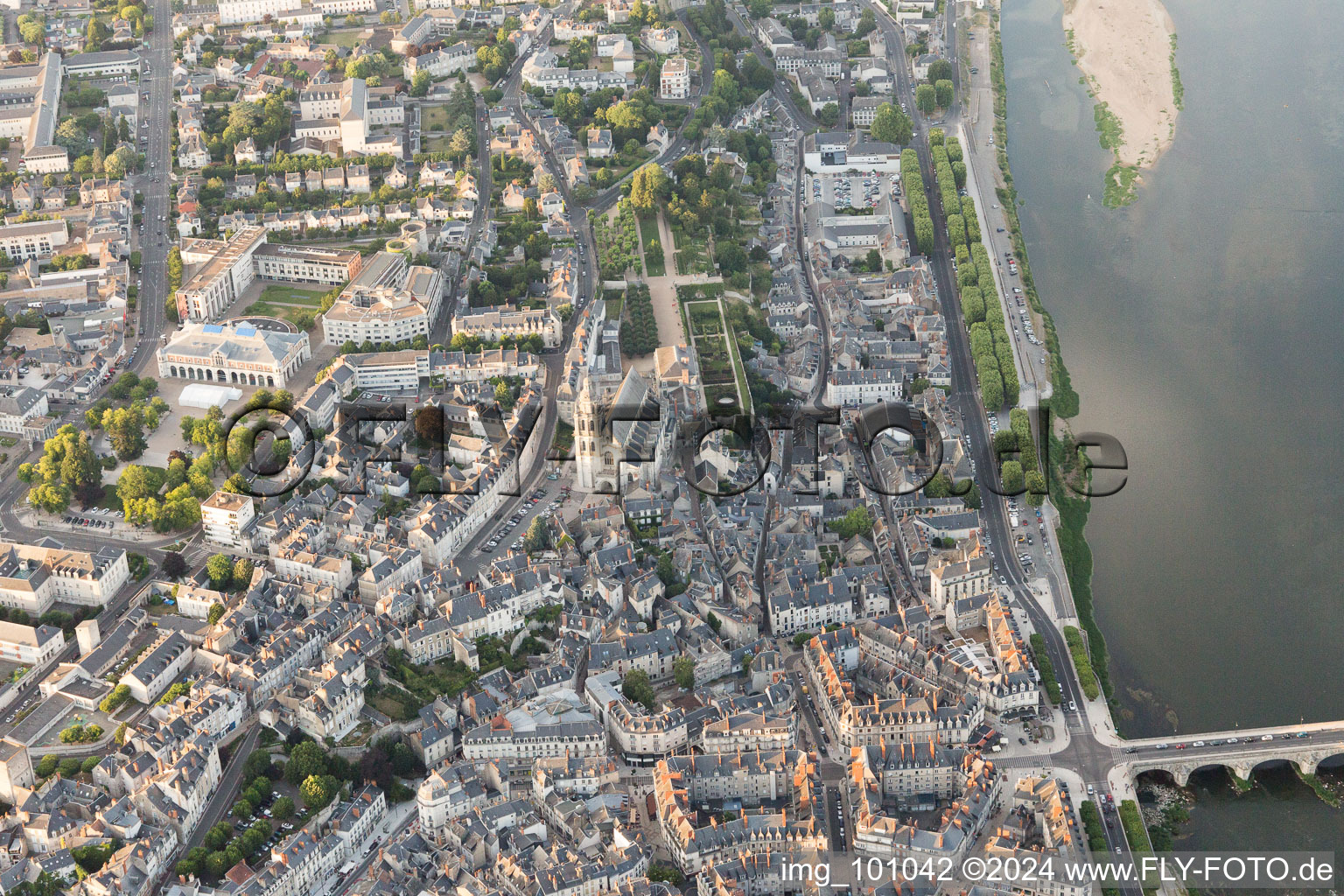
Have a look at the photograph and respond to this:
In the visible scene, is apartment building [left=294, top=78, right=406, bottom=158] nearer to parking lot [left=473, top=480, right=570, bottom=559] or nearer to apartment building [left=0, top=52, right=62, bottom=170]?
apartment building [left=0, top=52, right=62, bottom=170]

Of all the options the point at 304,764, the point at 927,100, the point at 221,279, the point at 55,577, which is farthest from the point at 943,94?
the point at 304,764

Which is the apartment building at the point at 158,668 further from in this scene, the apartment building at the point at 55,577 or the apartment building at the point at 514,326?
the apartment building at the point at 514,326

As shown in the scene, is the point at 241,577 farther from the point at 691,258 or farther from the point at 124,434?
the point at 691,258

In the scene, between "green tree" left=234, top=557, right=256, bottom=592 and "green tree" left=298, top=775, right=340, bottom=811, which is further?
"green tree" left=234, top=557, right=256, bottom=592

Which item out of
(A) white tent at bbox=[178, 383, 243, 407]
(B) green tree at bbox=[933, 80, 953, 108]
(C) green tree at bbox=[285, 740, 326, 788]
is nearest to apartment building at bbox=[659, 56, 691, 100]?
(B) green tree at bbox=[933, 80, 953, 108]

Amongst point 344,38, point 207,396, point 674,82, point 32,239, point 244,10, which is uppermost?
point 674,82

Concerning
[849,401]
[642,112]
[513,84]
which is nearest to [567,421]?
[849,401]

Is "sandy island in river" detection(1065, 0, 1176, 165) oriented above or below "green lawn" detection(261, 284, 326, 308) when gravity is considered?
above
